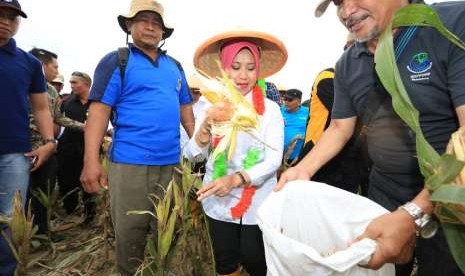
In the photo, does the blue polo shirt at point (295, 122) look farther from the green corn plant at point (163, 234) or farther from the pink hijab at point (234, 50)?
the green corn plant at point (163, 234)

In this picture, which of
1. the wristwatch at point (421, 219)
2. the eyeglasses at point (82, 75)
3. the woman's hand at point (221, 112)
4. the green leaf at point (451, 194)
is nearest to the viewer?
the green leaf at point (451, 194)

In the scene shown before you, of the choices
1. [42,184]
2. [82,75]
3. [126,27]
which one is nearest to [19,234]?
[42,184]

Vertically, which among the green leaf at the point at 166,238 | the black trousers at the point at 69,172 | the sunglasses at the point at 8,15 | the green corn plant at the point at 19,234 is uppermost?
the sunglasses at the point at 8,15

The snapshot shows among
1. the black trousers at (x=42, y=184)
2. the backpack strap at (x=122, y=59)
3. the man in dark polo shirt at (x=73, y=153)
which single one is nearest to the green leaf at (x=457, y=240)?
the backpack strap at (x=122, y=59)

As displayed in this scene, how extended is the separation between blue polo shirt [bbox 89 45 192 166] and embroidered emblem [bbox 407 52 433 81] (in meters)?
1.46

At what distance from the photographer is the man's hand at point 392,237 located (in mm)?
857

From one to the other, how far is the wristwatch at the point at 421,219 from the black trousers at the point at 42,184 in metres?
3.16

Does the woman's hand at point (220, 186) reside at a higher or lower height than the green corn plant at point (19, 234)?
higher

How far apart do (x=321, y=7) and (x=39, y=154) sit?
2.04 metres

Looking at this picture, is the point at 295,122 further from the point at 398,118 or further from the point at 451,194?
the point at 451,194

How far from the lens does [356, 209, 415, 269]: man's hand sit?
0.86 meters

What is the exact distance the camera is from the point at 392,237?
88 centimetres

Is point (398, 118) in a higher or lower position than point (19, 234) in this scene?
higher

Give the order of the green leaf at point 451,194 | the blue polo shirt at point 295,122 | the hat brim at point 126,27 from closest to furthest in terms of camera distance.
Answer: the green leaf at point 451,194, the hat brim at point 126,27, the blue polo shirt at point 295,122
